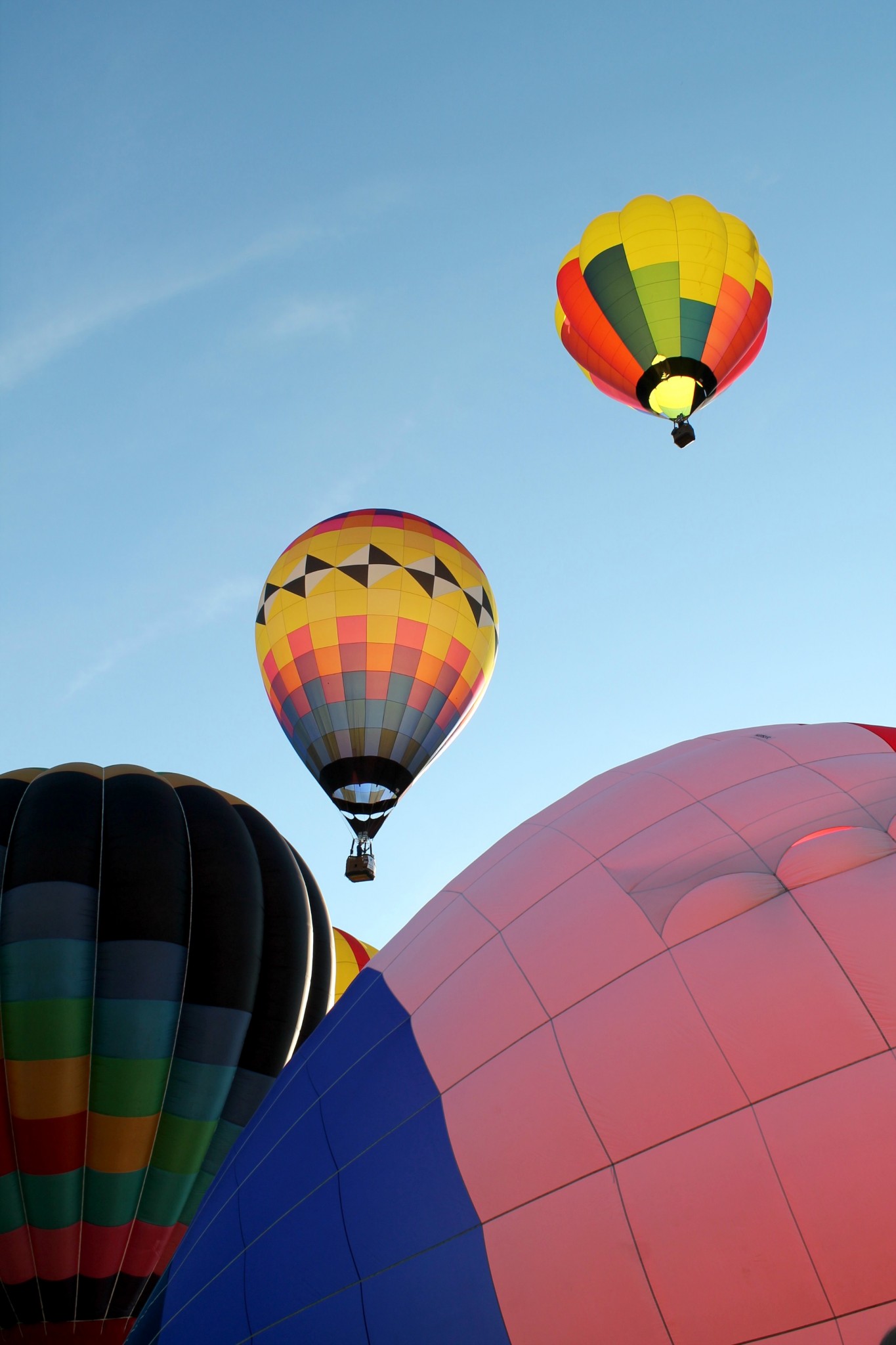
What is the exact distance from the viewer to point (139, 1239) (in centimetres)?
614

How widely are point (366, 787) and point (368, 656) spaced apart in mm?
1564

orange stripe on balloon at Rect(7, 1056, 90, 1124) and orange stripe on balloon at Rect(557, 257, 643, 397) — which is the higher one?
orange stripe on balloon at Rect(557, 257, 643, 397)

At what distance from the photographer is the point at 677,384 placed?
487 inches

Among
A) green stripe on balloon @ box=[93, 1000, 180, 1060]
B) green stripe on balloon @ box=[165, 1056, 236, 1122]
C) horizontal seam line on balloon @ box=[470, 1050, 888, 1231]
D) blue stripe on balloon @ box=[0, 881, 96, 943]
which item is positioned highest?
blue stripe on balloon @ box=[0, 881, 96, 943]

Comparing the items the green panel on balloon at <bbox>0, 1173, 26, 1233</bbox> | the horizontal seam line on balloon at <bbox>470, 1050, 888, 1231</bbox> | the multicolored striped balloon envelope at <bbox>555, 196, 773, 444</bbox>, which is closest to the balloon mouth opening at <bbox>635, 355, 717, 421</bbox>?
the multicolored striped balloon envelope at <bbox>555, 196, 773, 444</bbox>

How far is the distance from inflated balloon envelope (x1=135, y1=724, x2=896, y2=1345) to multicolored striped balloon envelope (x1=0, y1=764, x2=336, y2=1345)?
298 centimetres

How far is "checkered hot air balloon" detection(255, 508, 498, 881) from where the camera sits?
12.0 metres

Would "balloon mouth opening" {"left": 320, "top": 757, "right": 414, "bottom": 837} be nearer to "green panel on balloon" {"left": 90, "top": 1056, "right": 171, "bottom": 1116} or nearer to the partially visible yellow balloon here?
the partially visible yellow balloon

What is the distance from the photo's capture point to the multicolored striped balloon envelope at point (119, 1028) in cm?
597

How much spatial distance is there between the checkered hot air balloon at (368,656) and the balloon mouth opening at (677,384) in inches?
130

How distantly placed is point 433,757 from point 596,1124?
9.94 m

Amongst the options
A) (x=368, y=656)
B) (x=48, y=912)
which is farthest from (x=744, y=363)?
(x=48, y=912)

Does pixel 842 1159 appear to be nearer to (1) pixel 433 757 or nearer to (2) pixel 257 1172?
(2) pixel 257 1172

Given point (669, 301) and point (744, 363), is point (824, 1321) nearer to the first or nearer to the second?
point (669, 301)
